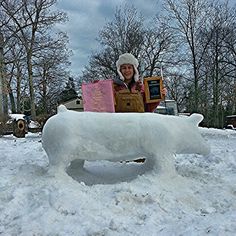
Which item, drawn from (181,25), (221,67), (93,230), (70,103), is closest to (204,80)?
(221,67)

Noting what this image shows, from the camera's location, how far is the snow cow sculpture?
422 centimetres

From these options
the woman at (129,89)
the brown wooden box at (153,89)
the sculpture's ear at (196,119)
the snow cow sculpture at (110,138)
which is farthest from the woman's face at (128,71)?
the sculpture's ear at (196,119)

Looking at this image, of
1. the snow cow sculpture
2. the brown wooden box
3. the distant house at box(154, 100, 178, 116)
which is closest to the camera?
the snow cow sculpture

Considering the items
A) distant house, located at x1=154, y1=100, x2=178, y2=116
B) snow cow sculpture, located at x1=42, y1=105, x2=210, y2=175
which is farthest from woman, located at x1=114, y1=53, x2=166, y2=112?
distant house, located at x1=154, y1=100, x2=178, y2=116

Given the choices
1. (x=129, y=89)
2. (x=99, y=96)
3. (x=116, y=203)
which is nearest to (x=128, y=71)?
(x=129, y=89)

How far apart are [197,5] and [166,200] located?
89.9 feet

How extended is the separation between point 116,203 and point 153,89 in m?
2.46

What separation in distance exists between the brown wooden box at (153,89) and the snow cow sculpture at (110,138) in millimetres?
1038

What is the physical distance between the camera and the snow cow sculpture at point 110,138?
4219mm

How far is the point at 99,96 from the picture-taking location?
5465 mm

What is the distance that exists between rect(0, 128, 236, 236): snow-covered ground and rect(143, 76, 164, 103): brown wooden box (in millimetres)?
1188

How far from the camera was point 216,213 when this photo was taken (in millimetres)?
3570

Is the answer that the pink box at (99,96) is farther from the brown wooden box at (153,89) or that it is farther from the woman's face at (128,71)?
the brown wooden box at (153,89)

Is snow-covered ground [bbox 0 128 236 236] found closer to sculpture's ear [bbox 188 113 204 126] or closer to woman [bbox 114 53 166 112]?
sculpture's ear [bbox 188 113 204 126]
